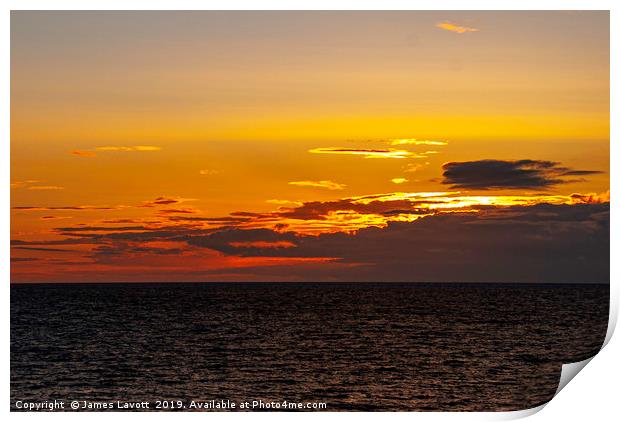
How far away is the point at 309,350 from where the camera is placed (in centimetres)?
3303

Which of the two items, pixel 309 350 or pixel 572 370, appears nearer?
pixel 572 370

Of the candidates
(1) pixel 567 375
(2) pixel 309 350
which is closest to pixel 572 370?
(1) pixel 567 375

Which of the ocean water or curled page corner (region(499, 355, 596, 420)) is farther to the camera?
the ocean water

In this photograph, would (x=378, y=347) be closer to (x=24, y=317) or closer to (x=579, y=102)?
(x=579, y=102)

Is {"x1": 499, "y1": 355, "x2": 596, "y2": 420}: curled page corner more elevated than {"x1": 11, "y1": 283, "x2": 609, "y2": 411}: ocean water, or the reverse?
{"x1": 499, "y1": 355, "x2": 596, "y2": 420}: curled page corner

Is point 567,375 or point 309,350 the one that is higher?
point 567,375

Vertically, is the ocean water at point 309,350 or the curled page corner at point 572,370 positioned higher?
the curled page corner at point 572,370

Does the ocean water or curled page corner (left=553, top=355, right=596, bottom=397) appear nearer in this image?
curled page corner (left=553, top=355, right=596, bottom=397)

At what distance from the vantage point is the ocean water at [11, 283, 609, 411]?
75.4 ft

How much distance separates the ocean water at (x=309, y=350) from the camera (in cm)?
2298

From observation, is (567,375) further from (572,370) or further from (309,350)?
(309,350)

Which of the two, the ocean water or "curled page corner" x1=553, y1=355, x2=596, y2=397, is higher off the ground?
"curled page corner" x1=553, y1=355, x2=596, y2=397

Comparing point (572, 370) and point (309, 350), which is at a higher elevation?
point (572, 370)
